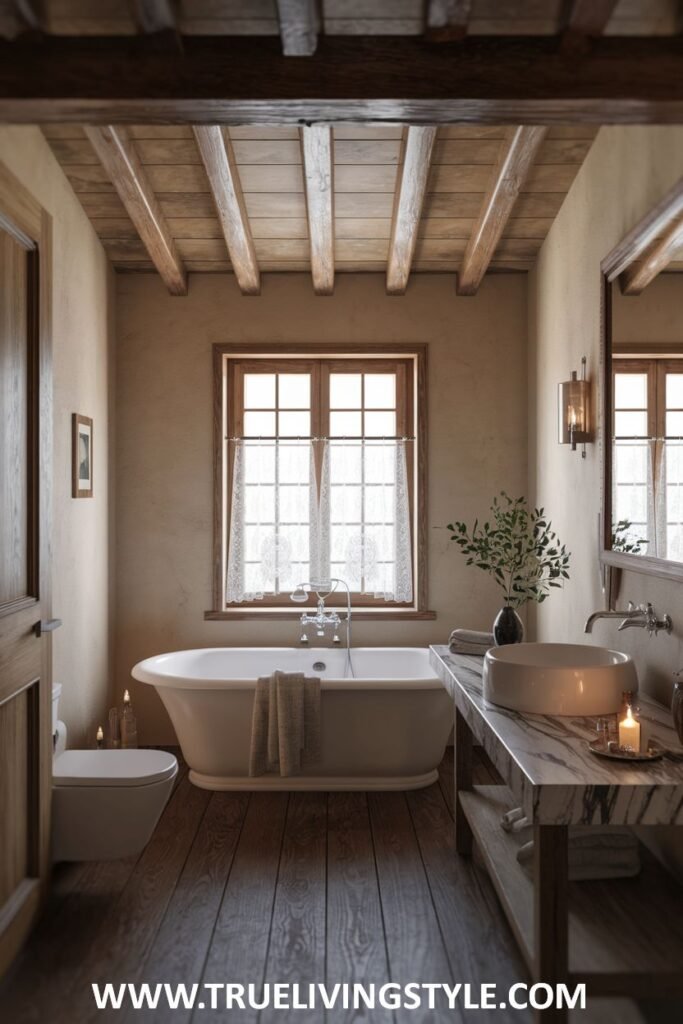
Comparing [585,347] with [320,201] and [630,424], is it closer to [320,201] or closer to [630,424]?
[630,424]

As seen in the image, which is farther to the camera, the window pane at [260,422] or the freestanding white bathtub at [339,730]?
the window pane at [260,422]

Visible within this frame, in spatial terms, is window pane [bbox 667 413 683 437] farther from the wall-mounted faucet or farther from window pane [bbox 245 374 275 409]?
window pane [bbox 245 374 275 409]

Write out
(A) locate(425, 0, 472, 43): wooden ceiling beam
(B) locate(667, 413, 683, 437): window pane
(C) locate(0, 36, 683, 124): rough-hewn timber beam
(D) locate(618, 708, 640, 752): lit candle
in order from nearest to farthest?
(A) locate(425, 0, 472, 43): wooden ceiling beam
(C) locate(0, 36, 683, 124): rough-hewn timber beam
(D) locate(618, 708, 640, 752): lit candle
(B) locate(667, 413, 683, 437): window pane

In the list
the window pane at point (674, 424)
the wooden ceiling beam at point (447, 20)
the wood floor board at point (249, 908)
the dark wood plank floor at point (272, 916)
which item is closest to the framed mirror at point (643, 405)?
the window pane at point (674, 424)

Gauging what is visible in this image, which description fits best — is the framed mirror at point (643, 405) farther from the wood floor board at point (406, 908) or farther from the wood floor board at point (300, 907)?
the wood floor board at point (300, 907)

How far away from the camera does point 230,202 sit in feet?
12.6

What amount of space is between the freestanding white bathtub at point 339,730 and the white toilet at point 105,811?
0.90 metres

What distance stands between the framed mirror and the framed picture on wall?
2.35 meters

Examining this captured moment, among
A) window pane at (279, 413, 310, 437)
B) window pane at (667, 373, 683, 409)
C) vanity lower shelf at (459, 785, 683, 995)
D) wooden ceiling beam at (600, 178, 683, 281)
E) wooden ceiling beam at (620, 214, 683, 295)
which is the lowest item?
vanity lower shelf at (459, 785, 683, 995)

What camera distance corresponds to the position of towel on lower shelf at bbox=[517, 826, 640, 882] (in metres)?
2.41

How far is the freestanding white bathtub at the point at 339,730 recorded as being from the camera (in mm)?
3816

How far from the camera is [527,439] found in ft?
15.6

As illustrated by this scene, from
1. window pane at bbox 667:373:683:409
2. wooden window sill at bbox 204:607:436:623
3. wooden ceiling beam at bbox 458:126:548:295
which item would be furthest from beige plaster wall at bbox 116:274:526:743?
window pane at bbox 667:373:683:409

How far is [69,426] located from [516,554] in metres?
2.18
